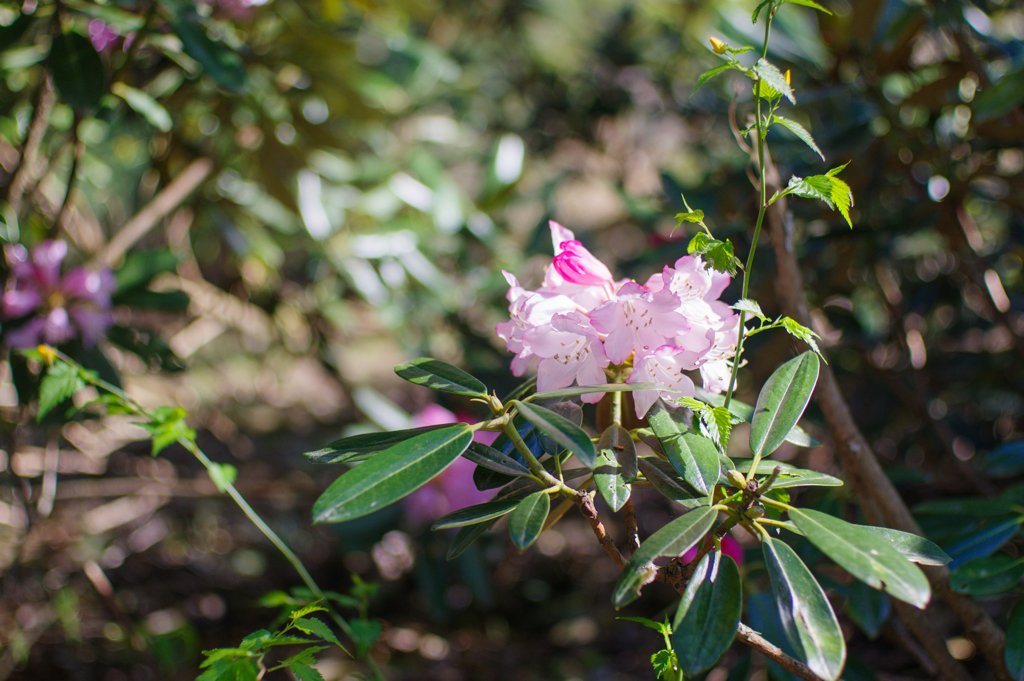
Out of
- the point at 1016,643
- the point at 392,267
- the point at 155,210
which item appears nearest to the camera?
the point at 1016,643

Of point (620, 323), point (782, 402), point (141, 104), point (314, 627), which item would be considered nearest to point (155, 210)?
point (141, 104)

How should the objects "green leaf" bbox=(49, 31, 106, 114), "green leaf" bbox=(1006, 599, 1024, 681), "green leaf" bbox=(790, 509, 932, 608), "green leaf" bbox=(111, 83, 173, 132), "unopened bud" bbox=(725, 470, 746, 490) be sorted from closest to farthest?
"green leaf" bbox=(790, 509, 932, 608) < "unopened bud" bbox=(725, 470, 746, 490) < "green leaf" bbox=(1006, 599, 1024, 681) < "green leaf" bbox=(49, 31, 106, 114) < "green leaf" bbox=(111, 83, 173, 132)

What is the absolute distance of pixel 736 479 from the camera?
48 cm

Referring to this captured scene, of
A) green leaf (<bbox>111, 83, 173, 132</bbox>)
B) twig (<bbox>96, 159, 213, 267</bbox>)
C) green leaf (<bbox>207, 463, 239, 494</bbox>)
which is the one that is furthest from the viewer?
twig (<bbox>96, 159, 213, 267</bbox>)

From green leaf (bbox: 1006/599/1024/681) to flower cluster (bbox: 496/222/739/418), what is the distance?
0.44 m

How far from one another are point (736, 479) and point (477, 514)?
212 mm

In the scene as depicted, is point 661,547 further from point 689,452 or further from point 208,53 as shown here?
point 208,53

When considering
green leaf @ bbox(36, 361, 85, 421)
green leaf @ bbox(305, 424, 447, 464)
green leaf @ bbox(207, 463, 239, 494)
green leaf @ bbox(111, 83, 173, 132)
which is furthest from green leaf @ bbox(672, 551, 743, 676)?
green leaf @ bbox(111, 83, 173, 132)

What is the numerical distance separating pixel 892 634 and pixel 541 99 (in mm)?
2109

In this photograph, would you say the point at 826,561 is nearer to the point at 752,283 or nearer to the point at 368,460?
the point at 752,283

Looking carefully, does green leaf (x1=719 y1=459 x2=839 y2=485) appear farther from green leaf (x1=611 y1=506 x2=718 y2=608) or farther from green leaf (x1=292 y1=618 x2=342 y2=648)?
green leaf (x1=292 y1=618 x2=342 y2=648)

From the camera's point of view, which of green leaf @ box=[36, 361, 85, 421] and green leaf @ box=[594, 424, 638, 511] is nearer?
green leaf @ box=[594, 424, 638, 511]

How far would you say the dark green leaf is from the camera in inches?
19.0

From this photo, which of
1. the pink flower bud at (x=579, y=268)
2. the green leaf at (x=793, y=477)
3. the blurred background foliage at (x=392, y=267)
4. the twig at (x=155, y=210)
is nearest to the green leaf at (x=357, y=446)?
the pink flower bud at (x=579, y=268)
